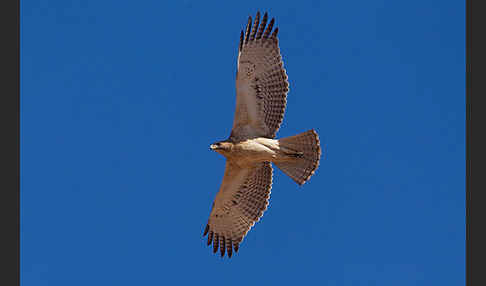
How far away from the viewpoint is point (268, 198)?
12609 mm

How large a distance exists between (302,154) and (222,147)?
124 centimetres

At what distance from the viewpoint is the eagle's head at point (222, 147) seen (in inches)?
469

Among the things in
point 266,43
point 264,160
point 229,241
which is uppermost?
point 266,43

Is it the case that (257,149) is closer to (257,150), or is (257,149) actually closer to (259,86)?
(257,150)

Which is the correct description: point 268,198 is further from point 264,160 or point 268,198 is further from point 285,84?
point 285,84

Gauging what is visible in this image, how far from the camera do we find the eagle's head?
1191cm

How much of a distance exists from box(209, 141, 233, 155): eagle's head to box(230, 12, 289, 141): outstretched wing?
183mm

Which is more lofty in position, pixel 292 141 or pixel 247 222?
pixel 292 141

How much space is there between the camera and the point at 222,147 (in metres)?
12.0

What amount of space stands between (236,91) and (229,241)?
8.49 feet

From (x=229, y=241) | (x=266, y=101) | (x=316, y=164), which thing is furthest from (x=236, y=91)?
(x=229, y=241)

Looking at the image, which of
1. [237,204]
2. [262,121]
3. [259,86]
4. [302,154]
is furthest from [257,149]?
[237,204]

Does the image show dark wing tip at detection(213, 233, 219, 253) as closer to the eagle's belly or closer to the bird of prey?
the bird of prey

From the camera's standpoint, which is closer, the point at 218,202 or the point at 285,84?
the point at 285,84
